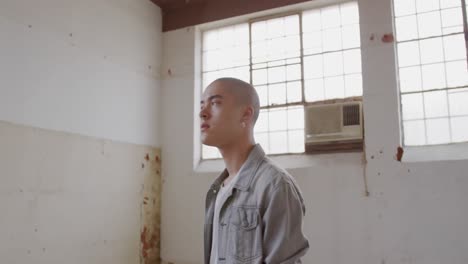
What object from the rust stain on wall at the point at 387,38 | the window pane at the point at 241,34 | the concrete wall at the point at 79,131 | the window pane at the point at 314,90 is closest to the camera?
the concrete wall at the point at 79,131

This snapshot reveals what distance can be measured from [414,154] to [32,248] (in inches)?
120

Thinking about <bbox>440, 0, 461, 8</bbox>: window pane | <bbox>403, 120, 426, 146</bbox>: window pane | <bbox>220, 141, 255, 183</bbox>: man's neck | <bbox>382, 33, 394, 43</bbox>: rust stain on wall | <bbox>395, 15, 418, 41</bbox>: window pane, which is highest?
<bbox>440, 0, 461, 8</bbox>: window pane

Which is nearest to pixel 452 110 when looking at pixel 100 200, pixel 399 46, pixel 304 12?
pixel 399 46

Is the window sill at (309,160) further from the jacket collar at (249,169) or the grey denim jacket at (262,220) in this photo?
the grey denim jacket at (262,220)

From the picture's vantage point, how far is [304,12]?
14.0 feet

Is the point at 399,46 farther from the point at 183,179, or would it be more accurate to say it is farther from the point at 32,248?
the point at 32,248

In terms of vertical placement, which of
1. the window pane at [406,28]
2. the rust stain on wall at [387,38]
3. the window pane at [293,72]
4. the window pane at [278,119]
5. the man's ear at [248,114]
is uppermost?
the window pane at [406,28]

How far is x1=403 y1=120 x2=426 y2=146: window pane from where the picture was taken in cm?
361

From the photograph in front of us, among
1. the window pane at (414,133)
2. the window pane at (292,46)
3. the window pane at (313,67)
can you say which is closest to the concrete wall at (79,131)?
the window pane at (292,46)

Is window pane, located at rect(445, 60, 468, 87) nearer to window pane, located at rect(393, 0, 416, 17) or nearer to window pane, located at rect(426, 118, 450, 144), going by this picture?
window pane, located at rect(426, 118, 450, 144)

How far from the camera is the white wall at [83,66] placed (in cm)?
299

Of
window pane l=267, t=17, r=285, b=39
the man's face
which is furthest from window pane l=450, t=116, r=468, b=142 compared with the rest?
the man's face

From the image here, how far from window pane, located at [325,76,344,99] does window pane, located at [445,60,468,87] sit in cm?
90

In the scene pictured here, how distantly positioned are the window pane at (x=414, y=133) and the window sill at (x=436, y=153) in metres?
0.06
